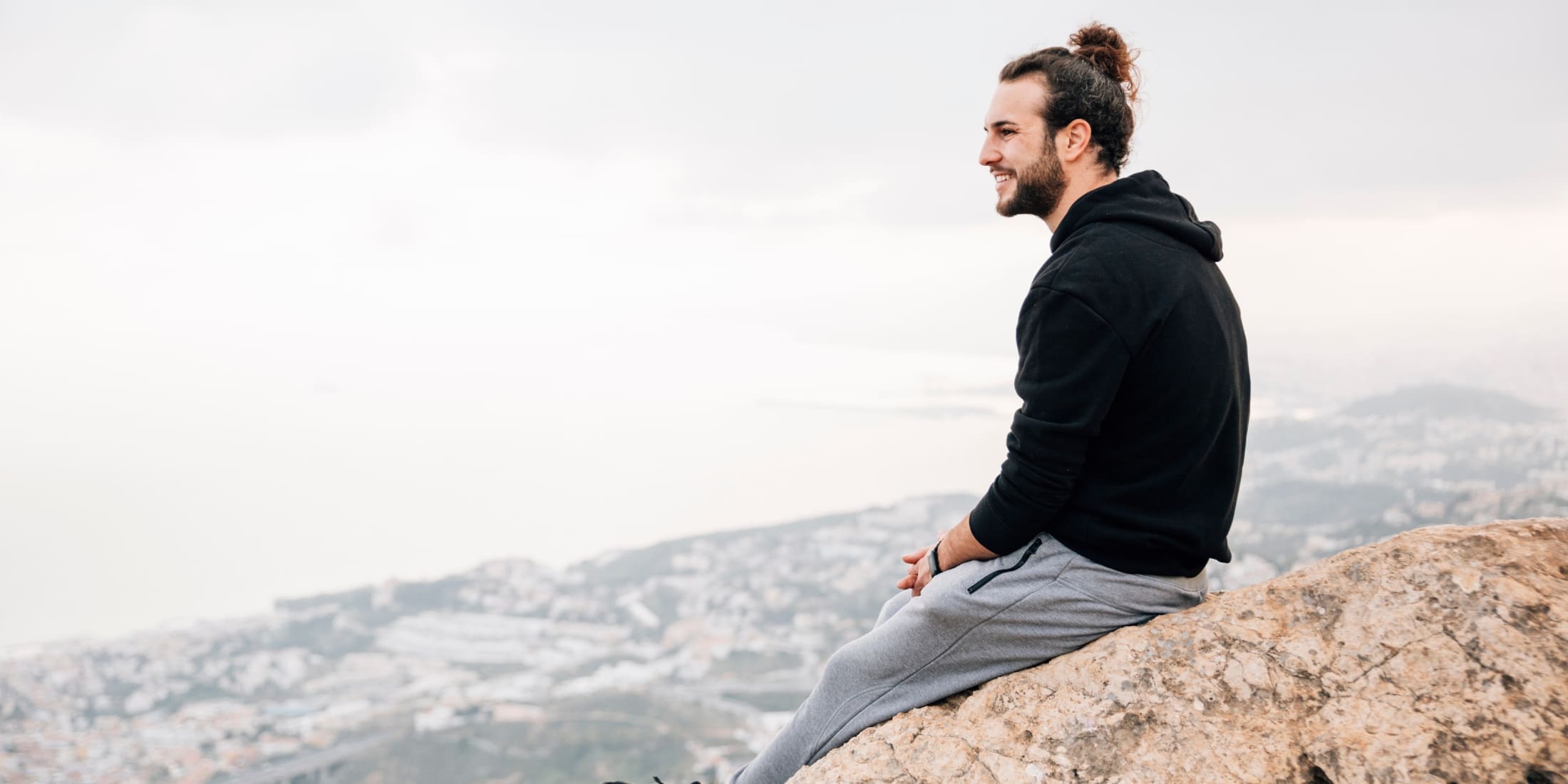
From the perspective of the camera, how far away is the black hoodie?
3.10 metres

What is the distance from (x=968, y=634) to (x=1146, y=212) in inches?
69.1

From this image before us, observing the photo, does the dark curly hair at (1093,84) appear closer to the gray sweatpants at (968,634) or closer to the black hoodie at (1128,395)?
the black hoodie at (1128,395)

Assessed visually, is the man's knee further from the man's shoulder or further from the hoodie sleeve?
the man's shoulder

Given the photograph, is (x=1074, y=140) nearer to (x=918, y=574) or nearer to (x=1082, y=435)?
(x=1082, y=435)

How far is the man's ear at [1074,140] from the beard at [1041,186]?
0.10 feet

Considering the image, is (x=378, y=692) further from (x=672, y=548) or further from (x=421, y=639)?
(x=672, y=548)

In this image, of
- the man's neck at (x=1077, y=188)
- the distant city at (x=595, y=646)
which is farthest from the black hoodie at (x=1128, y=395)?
the distant city at (x=595, y=646)

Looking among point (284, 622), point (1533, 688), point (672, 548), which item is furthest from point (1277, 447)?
point (284, 622)

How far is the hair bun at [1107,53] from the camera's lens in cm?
356


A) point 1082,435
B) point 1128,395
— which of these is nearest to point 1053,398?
point 1082,435

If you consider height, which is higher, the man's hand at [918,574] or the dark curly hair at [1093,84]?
the dark curly hair at [1093,84]

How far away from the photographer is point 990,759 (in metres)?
3.45

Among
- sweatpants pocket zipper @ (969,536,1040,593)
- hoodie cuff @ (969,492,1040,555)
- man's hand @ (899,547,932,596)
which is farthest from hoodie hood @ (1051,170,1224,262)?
man's hand @ (899,547,932,596)

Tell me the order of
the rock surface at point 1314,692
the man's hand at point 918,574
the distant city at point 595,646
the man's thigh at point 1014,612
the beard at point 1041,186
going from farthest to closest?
the distant city at point 595,646
the man's hand at point 918,574
the beard at point 1041,186
the man's thigh at point 1014,612
the rock surface at point 1314,692
